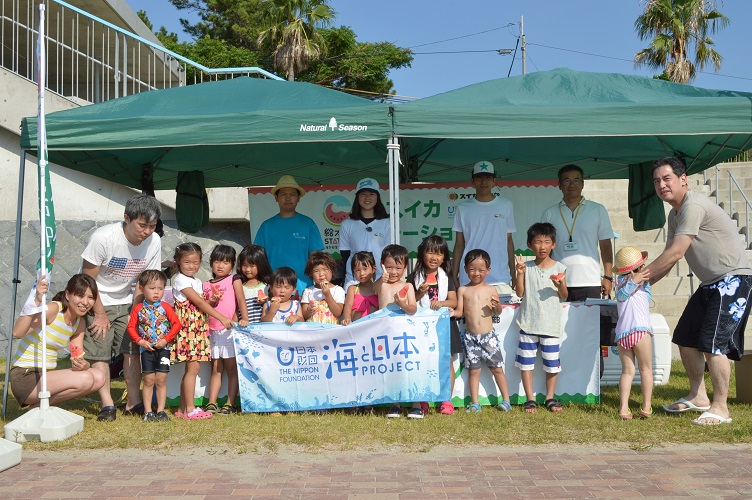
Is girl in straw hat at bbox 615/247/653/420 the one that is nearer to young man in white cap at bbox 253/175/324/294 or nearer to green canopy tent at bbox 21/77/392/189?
green canopy tent at bbox 21/77/392/189

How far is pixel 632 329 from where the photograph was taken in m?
5.87

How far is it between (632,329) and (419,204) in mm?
4266

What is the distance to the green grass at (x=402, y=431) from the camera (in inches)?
199

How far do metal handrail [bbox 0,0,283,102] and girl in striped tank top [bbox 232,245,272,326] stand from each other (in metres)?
6.71

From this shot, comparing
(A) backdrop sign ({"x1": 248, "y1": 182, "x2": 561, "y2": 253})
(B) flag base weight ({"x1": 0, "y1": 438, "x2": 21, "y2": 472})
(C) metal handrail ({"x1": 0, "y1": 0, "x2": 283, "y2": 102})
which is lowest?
(B) flag base weight ({"x1": 0, "y1": 438, "x2": 21, "y2": 472})

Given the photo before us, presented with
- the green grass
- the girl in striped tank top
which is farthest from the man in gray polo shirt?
the girl in striped tank top

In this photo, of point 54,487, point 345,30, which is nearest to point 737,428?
point 54,487

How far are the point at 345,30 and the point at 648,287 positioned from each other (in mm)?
28956

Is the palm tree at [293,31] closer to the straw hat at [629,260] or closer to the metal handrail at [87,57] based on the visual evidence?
the metal handrail at [87,57]

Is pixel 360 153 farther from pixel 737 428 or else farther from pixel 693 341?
pixel 737 428

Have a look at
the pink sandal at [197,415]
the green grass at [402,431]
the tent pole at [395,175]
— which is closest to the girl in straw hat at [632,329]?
the green grass at [402,431]

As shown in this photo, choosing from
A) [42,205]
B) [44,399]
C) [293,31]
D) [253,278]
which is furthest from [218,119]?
[293,31]

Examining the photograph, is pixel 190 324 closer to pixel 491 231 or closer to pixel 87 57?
pixel 491 231

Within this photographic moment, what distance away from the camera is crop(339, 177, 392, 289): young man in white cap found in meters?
6.99
